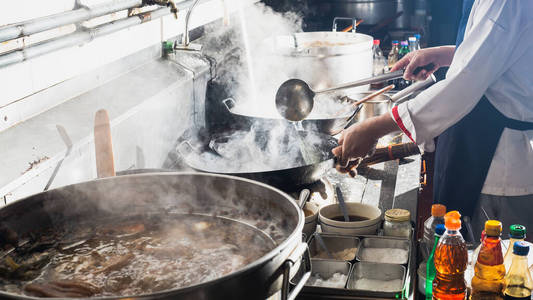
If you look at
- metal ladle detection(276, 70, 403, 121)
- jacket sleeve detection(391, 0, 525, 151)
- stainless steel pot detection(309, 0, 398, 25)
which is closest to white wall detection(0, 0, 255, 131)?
metal ladle detection(276, 70, 403, 121)

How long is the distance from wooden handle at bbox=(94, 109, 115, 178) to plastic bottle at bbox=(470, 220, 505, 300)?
1.22m

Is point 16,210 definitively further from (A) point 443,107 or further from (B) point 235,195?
(A) point 443,107

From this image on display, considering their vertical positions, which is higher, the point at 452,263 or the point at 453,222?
the point at 453,222

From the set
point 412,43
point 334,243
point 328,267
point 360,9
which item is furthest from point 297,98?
point 360,9

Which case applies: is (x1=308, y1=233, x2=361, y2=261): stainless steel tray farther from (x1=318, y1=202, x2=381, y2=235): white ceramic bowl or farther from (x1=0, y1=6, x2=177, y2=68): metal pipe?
(x1=0, y1=6, x2=177, y2=68): metal pipe

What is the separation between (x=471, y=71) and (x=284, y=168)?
0.87 meters

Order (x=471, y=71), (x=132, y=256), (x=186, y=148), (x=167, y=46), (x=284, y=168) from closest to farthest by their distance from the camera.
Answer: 1. (x=132, y=256)
2. (x=284, y=168)
3. (x=471, y=71)
4. (x=186, y=148)
5. (x=167, y=46)

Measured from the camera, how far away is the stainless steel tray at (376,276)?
1.67 metres

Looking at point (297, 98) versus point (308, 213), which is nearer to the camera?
point (308, 213)

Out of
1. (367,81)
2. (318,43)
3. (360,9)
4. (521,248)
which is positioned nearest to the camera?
(521,248)

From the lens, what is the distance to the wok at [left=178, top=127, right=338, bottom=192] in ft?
6.37

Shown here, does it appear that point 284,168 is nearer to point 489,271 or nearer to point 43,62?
point 489,271

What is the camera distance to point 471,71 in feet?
7.07

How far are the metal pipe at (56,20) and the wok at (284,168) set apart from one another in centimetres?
65
